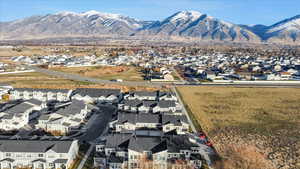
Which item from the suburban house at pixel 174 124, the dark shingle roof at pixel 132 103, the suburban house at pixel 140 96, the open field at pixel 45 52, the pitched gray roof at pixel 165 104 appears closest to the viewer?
Result: the suburban house at pixel 174 124

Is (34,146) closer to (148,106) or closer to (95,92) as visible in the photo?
(148,106)

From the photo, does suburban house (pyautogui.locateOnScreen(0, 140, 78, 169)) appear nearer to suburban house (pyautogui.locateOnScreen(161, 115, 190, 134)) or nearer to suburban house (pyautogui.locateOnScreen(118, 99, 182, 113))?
suburban house (pyautogui.locateOnScreen(161, 115, 190, 134))

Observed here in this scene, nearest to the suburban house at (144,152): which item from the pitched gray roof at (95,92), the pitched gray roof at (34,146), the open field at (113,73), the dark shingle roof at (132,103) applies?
the pitched gray roof at (34,146)

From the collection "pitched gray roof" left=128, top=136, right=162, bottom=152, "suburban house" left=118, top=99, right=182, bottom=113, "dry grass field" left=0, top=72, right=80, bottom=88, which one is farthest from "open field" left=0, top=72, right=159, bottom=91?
"pitched gray roof" left=128, top=136, right=162, bottom=152

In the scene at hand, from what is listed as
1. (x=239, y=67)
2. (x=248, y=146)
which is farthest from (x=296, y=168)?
(x=239, y=67)

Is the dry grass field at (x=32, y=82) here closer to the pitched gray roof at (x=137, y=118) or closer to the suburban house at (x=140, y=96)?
the suburban house at (x=140, y=96)

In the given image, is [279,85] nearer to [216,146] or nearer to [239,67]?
[239,67]
